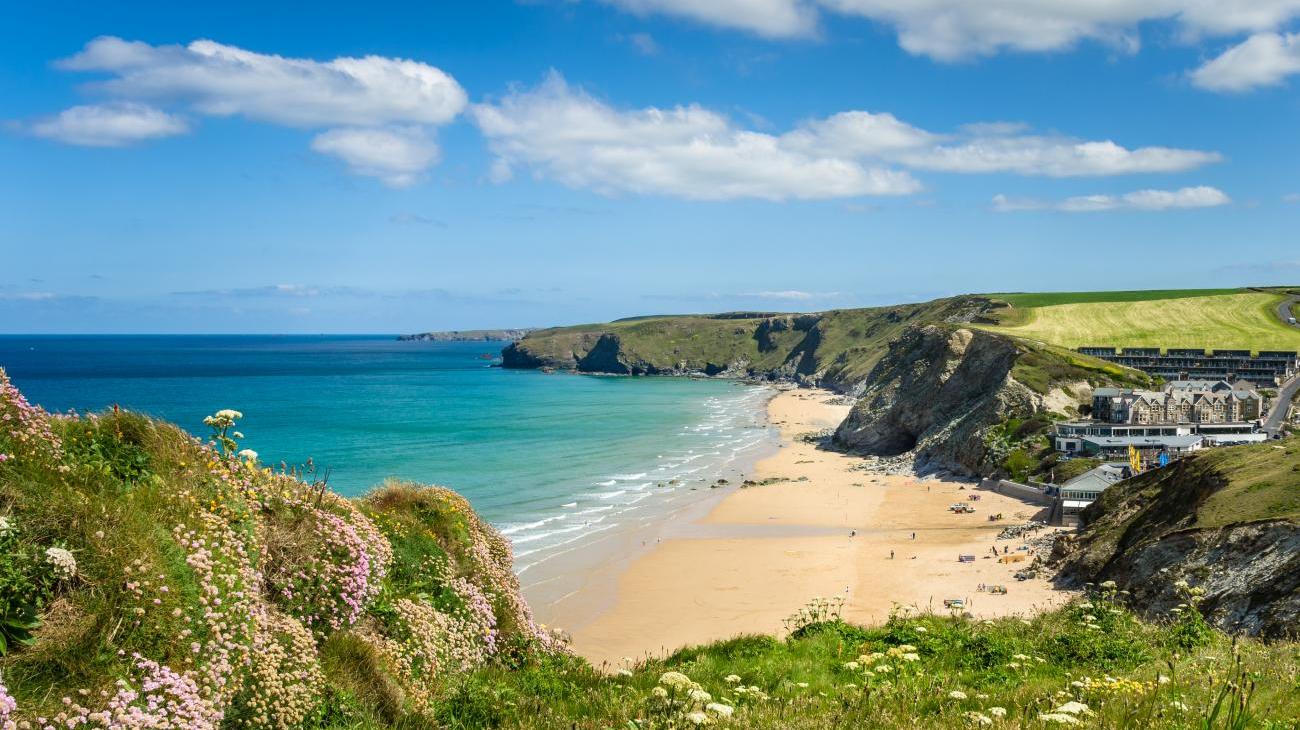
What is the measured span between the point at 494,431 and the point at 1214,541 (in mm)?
84334

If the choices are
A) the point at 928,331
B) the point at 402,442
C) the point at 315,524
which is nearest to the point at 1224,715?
the point at 315,524

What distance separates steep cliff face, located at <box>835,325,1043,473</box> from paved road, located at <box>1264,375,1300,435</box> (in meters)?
20.6

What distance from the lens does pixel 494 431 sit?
337ft

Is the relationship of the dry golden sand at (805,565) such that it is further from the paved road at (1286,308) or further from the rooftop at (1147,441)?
the paved road at (1286,308)

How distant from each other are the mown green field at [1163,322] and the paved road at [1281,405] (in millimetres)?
19638

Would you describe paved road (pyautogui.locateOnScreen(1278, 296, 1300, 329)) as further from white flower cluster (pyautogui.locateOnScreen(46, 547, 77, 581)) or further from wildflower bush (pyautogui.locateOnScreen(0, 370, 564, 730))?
white flower cluster (pyautogui.locateOnScreen(46, 547, 77, 581))

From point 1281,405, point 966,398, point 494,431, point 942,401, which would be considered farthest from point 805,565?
point 1281,405

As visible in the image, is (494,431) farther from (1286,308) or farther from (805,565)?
(1286,308)

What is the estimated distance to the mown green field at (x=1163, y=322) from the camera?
118225 millimetres

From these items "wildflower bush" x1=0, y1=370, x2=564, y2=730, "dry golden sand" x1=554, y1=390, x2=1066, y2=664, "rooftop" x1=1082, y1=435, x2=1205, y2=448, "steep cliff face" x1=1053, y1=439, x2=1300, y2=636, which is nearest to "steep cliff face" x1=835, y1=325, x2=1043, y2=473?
"dry golden sand" x1=554, y1=390, x2=1066, y2=664

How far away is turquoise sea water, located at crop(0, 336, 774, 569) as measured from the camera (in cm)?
6412

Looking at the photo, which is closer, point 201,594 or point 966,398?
point 201,594

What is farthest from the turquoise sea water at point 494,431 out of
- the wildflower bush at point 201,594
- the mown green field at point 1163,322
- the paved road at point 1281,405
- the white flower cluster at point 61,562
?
the paved road at point 1281,405

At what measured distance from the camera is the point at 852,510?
6219 centimetres
